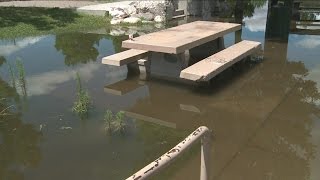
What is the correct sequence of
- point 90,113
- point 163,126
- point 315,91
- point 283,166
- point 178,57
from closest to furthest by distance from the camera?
point 283,166 < point 163,126 < point 90,113 < point 315,91 < point 178,57

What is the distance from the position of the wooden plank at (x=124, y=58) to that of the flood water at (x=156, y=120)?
16.0 inches

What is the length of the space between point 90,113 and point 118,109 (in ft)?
1.61

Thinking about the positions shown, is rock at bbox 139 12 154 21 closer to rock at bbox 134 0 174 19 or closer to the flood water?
rock at bbox 134 0 174 19

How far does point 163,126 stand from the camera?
18.3 feet

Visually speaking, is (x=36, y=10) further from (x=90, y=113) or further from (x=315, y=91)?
(x=315, y=91)

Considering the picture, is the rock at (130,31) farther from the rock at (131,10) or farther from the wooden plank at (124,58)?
the wooden plank at (124,58)

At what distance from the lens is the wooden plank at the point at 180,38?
6.82 metres

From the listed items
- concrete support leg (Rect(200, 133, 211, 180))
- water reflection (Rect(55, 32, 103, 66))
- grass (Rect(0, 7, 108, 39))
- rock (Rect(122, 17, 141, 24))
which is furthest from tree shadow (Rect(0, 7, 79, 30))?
concrete support leg (Rect(200, 133, 211, 180))

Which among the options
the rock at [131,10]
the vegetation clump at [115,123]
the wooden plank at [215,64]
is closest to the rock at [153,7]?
the rock at [131,10]

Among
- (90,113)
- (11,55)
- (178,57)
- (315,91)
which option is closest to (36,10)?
(11,55)

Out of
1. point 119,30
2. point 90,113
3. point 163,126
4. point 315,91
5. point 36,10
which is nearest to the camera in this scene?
point 163,126

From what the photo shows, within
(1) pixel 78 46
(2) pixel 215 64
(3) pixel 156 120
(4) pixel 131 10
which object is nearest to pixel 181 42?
(2) pixel 215 64

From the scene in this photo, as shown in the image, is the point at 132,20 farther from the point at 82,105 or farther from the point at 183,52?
the point at 82,105

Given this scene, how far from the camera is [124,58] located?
7.50 m
